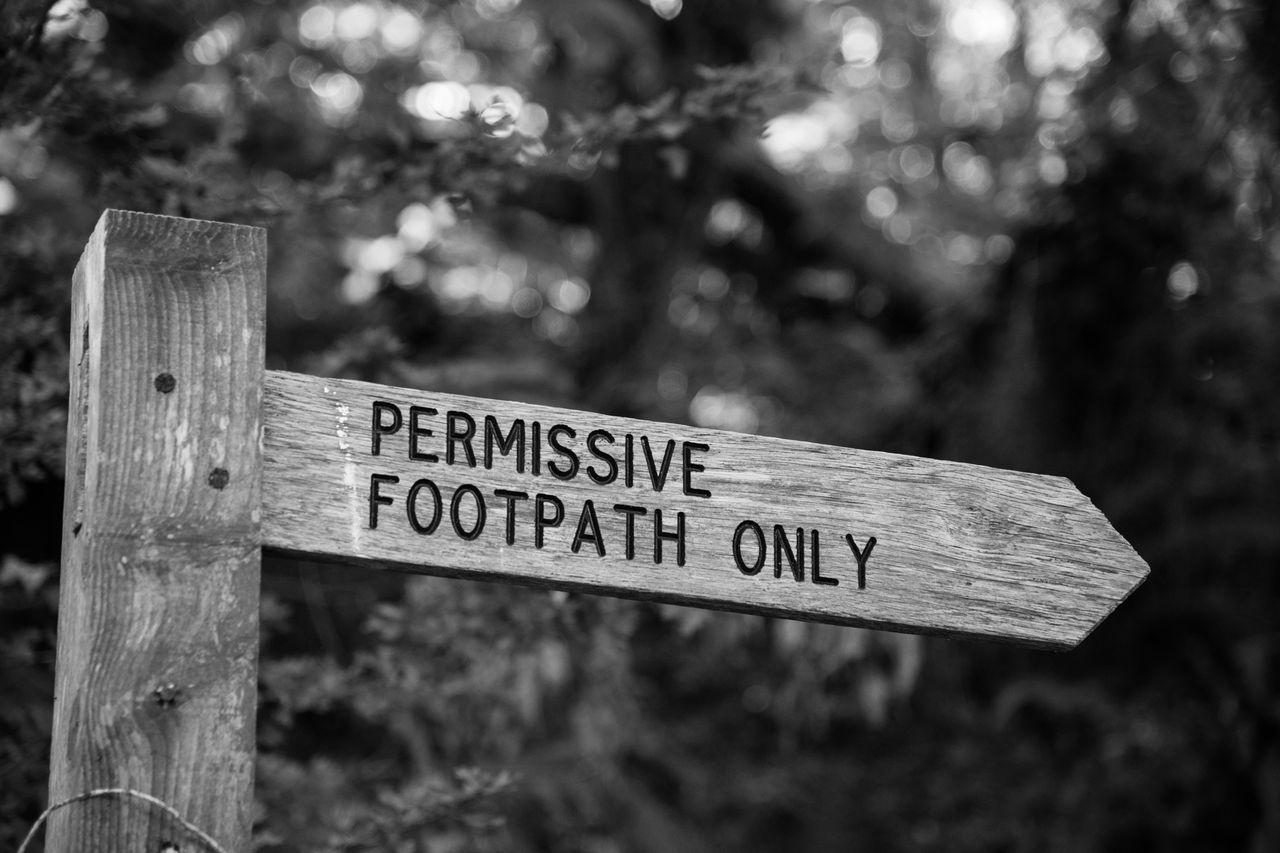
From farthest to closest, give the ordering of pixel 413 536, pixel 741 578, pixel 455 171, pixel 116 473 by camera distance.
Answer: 1. pixel 455 171
2. pixel 741 578
3. pixel 413 536
4. pixel 116 473

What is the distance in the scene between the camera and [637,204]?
5.54 metres

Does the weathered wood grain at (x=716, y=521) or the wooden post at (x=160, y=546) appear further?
the weathered wood grain at (x=716, y=521)

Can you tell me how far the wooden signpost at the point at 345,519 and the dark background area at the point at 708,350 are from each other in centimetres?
79

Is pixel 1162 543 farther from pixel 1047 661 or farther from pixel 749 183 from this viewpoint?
pixel 749 183

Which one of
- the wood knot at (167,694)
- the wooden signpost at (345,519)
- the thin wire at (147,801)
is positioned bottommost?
the thin wire at (147,801)

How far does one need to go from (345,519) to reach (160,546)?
196 millimetres

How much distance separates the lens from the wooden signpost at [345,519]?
138 centimetres

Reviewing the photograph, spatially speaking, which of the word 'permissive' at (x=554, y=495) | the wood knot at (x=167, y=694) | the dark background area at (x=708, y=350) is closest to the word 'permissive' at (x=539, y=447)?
the word 'permissive' at (x=554, y=495)

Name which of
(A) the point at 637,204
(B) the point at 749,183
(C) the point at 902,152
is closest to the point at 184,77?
(A) the point at 637,204

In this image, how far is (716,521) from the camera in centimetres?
170

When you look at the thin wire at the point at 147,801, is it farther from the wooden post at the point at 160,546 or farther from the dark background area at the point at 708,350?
the dark background area at the point at 708,350

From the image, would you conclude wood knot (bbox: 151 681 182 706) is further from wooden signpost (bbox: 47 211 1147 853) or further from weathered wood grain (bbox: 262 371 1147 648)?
weathered wood grain (bbox: 262 371 1147 648)

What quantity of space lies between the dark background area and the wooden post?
0.83 meters

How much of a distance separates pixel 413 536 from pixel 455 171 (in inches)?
45.5
